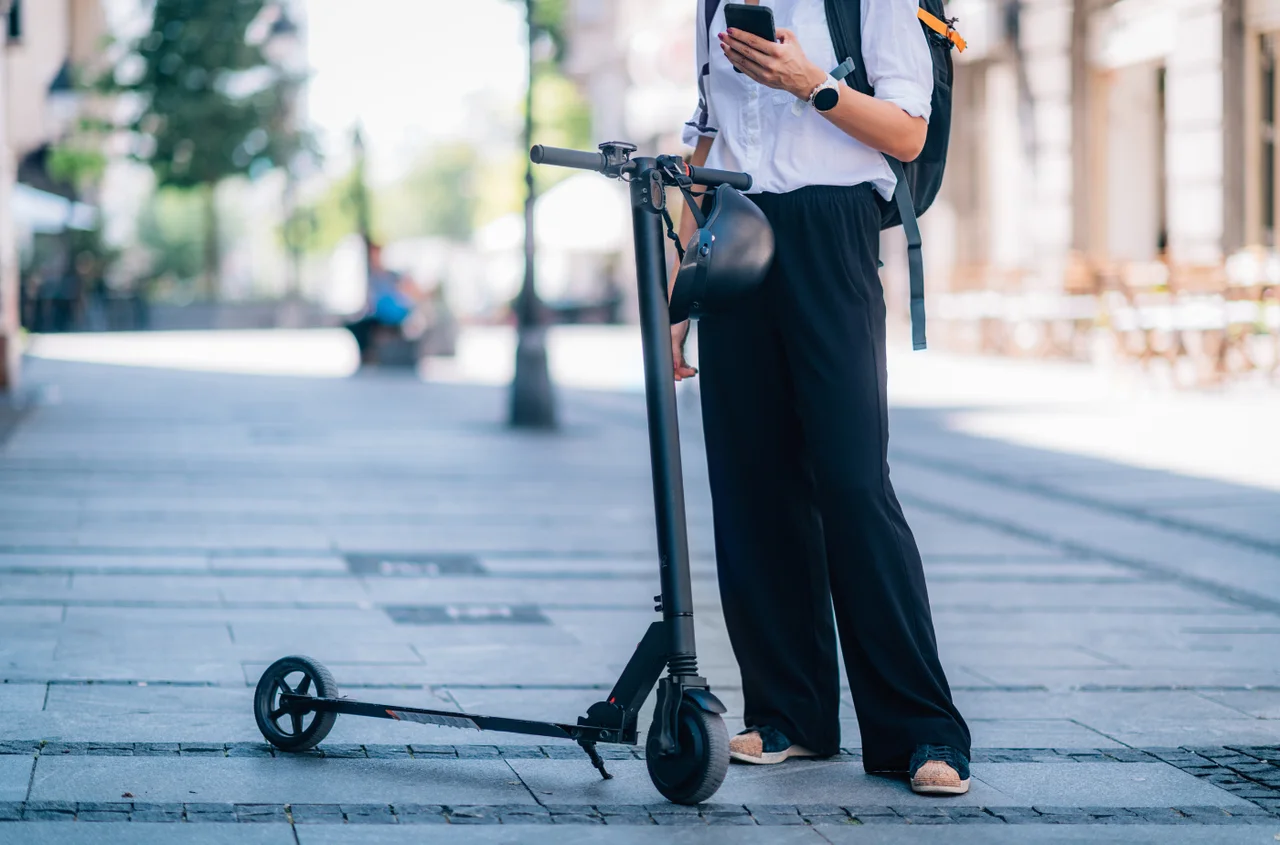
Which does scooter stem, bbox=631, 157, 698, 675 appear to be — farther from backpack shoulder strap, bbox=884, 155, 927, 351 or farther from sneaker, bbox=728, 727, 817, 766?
backpack shoulder strap, bbox=884, 155, 927, 351

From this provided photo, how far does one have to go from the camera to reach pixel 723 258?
3.52 m

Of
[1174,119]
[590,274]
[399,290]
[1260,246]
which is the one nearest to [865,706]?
[1260,246]

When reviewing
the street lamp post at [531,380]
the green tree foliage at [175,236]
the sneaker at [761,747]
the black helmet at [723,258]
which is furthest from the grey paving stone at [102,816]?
the green tree foliage at [175,236]

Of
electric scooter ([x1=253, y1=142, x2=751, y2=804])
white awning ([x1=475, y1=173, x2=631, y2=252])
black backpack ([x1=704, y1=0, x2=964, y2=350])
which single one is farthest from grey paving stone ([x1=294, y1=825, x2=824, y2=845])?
white awning ([x1=475, y1=173, x2=631, y2=252])

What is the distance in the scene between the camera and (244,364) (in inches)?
950

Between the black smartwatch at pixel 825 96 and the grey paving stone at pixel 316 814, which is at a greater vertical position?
the black smartwatch at pixel 825 96

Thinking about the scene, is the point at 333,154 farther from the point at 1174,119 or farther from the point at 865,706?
the point at 865,706

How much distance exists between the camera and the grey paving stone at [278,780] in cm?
359

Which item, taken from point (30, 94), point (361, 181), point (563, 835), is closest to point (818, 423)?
point (563, 835)

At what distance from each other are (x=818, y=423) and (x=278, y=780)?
1.30 m

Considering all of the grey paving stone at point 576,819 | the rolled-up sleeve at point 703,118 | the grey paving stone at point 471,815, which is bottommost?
the grey paving stone at point 576,819

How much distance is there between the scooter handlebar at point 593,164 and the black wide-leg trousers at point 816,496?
1.01ft

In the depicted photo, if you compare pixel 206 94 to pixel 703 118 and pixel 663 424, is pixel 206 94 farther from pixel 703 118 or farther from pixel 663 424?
pixel 663 424

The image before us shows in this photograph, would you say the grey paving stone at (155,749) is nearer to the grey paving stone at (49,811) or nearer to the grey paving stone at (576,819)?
the grey paving stone at (49,811)
